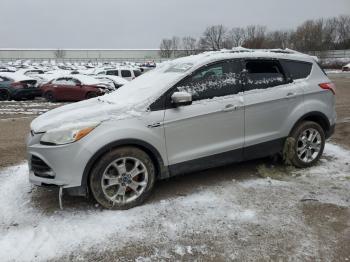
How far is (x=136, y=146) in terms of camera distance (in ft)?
14.3

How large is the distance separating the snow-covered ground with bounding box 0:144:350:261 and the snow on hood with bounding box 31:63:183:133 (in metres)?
1.03

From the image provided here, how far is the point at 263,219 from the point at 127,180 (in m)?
1.59

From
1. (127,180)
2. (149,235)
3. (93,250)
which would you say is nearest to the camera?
(93,250)

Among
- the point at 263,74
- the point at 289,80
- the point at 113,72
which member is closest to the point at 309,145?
the point at 289,80

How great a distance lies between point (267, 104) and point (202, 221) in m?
2.01

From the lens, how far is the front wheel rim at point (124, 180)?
425cm

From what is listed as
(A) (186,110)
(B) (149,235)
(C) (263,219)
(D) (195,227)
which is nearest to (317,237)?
(C) (263,219)

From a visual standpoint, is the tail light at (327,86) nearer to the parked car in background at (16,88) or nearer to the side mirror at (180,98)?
the side mirror at (180,98)

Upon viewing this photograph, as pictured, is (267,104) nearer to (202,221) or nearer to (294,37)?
(202,221)

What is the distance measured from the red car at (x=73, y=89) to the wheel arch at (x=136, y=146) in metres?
13.5

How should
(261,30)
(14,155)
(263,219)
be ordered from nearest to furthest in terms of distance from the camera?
(263,219), (14,155), (261,30)

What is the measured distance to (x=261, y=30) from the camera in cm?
9950

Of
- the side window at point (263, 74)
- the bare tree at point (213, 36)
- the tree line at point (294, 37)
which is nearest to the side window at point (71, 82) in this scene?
the side window at point (263, 74)

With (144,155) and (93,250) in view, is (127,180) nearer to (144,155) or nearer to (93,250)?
(144,155)
